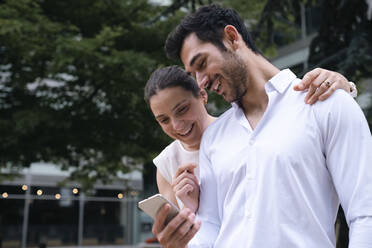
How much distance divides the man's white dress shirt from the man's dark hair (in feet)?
1.34

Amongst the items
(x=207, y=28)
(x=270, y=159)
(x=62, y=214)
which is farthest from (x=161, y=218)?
(x=62, y=214)

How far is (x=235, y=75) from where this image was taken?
5.66 feet

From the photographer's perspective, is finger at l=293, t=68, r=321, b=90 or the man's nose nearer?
finger at l=293, t=68, r=321, b=90

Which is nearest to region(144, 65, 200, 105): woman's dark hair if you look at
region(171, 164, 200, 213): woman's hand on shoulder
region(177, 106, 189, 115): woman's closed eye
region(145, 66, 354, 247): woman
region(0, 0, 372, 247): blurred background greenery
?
region(145, 66, 354, 247): woman

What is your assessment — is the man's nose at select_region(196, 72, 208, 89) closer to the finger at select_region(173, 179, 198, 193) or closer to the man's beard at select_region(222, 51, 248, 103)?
the man's beard at select_region(222, 51, 248, 103)

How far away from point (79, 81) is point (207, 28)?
18.9 ft

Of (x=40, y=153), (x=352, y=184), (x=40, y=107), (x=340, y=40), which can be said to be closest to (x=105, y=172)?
(x=40, y=153)

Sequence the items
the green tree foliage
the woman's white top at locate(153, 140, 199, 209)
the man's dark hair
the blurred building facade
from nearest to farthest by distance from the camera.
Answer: the man's dark hair → the woman's white top at locate(153, 140, 199, 209) → the green tree foliage → the blurred building facade

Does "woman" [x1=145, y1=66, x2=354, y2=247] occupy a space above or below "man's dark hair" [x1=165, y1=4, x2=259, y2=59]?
below

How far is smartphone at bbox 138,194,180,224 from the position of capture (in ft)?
4.78

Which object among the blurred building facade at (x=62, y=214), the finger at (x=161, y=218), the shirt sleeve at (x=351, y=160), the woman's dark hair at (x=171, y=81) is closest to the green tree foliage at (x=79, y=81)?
the woman's dark hair at (x=171, y=81)

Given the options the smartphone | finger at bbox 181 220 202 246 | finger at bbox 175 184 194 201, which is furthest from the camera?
finger at bbox 175 184 194 201

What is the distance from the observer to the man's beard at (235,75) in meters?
1.72

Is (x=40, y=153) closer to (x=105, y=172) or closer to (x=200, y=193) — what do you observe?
(x=105, y=172)
